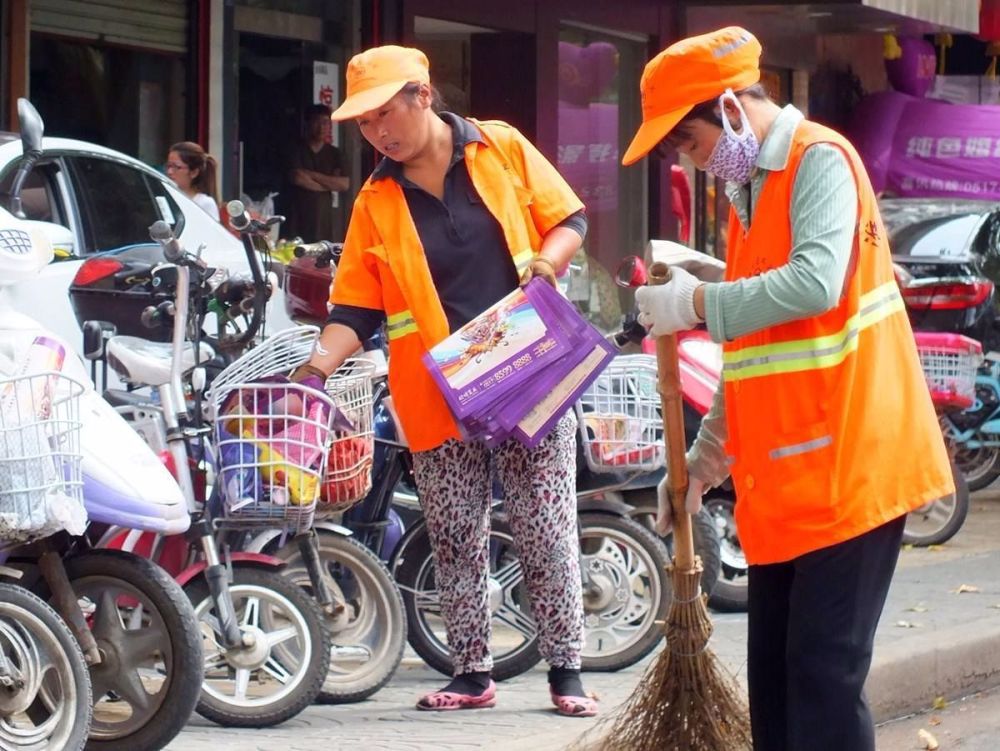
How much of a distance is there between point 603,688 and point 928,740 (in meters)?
1.00

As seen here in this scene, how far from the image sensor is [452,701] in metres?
5.63

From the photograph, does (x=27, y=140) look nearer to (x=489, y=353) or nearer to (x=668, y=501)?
(x=489, y=353)

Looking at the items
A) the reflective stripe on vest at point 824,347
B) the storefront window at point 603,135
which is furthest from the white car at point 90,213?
the storefront window at point 603,135

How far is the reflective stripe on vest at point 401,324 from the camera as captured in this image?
5.39m

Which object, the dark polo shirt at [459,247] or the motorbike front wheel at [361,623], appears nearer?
the dark polo shirt at [459,247]

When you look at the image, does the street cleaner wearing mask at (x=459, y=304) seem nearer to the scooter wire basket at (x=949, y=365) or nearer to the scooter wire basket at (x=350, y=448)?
the scooter wire basket at (x=350, y=448)

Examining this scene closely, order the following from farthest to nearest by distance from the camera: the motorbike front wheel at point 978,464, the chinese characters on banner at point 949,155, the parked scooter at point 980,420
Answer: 1. the chinese characters on banner at point 949,155
2. the motorbike front wheel at point 978,464
3. the parked scooter at point 980,420

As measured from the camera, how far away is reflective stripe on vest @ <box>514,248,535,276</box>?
5375 millimetres

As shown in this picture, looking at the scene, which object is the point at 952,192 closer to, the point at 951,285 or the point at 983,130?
the point at 983,130

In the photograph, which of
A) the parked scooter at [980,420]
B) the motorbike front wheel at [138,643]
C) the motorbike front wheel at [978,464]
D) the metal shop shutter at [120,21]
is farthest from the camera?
the motorbike front wheel at [978,464]

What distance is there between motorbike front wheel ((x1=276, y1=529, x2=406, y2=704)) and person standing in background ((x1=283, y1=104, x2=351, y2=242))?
6.35 metres

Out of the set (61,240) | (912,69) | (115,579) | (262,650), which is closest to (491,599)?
(262,650)

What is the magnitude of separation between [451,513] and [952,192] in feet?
38.8

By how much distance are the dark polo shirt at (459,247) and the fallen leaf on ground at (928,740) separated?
6.19 feet
